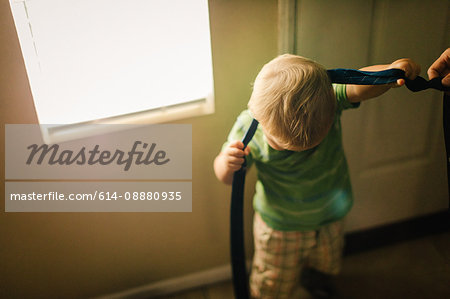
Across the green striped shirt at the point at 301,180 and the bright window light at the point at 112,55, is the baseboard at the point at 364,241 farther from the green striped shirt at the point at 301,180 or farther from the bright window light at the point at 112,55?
the bright window light at the point at 112,55

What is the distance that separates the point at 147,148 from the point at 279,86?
50cm

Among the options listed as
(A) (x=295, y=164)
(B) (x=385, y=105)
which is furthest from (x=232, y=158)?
(B) (x=385, y=105)

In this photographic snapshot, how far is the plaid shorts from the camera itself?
41.9 inches

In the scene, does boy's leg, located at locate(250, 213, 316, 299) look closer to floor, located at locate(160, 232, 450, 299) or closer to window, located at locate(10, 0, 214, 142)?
floor, located at locate(160, 232, 450, 299)

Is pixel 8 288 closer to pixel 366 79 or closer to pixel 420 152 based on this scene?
pixel 366 79

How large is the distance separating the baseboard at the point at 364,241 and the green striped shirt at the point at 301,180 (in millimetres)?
443

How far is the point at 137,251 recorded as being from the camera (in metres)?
1.26

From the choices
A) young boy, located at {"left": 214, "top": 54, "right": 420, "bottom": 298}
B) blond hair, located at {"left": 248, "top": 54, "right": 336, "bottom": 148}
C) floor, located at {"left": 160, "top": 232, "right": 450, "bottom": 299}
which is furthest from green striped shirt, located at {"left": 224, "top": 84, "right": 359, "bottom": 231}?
floor, located at {"left": 160, "top": 232, "right": 450, "bottom": 299}

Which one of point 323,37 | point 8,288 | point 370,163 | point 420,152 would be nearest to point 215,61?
point 323,37

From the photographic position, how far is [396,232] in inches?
58.1

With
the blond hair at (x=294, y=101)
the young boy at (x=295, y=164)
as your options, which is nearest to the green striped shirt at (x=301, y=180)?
the young boy at (x=295, y=164)

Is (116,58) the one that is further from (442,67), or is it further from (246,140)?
(442,67)

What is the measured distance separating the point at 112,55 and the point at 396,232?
4.04 feet

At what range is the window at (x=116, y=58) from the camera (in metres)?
0.88
